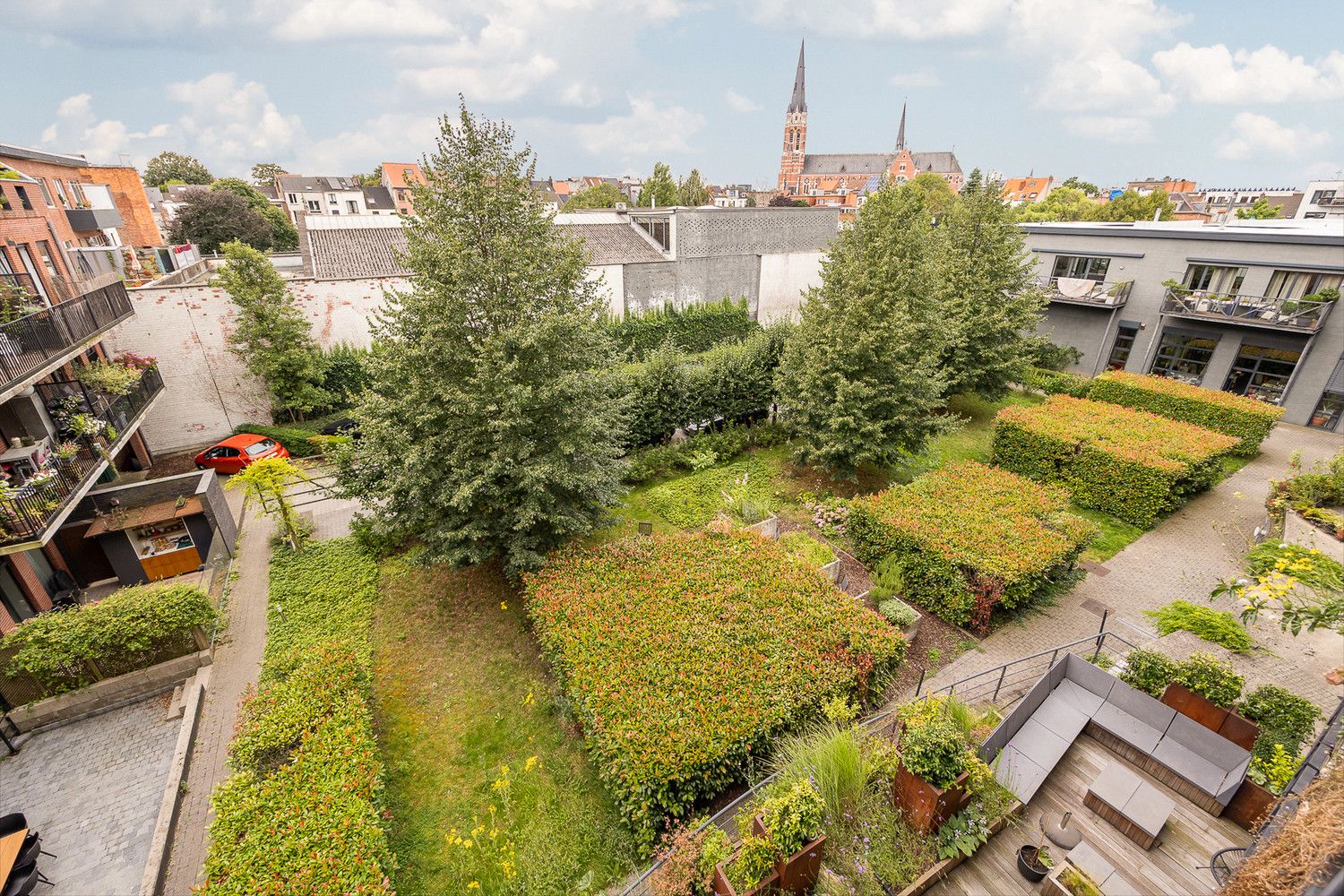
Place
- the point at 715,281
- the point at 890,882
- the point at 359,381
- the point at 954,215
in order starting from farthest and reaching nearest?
the point at 715,281 < the point at 359,381 < the point at 954,215 < the point at 890,882

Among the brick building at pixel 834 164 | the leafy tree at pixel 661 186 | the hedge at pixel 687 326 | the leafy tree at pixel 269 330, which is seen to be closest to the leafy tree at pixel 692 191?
the leafy tree at pixel 661 186

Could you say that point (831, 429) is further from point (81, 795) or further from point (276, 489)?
point (81, 795)

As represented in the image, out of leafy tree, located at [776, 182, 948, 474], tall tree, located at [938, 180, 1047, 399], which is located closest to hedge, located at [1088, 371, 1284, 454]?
tall tree, located at [938, 180, 1047, 399]

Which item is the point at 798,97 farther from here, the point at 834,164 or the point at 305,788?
the point at 305,788

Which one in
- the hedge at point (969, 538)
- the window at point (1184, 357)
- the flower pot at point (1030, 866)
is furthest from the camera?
the window at point (1184, 357)

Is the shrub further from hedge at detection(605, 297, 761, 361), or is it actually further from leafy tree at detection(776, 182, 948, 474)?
hedge at detection(605, 297, 761, 361)

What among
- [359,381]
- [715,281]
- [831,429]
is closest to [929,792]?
[831,429]

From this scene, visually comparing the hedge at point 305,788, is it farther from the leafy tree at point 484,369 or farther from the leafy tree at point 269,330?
the leafy tree at point 269,330

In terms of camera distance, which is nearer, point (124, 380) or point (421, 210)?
point (421, 210)
